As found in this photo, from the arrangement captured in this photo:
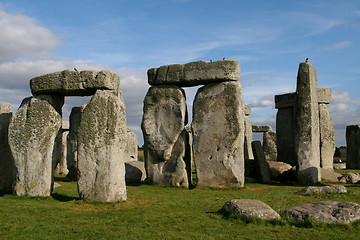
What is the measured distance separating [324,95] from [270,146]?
18.9ft

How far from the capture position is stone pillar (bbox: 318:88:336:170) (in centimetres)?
1814

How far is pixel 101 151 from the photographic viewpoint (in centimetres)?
913

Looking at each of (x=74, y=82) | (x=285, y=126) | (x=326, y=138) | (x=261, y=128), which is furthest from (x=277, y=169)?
(x=261, y=128)

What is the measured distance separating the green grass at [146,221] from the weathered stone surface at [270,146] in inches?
497

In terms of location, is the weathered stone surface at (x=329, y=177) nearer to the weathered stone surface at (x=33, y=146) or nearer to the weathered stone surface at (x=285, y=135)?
A: the weathered stone surface at (x=285, y=135)

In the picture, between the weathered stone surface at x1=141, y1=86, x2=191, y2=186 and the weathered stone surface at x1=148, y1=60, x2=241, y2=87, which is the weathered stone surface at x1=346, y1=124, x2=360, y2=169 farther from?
the weathered stone surface at x1=141, y1=86, x2=191, y2=186

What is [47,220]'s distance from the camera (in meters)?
7.56

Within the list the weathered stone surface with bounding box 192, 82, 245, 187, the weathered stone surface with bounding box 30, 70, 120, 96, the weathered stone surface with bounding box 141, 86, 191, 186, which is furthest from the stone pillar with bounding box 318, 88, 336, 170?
the weathered stone surface with bounding box 30, 70, 120, 96

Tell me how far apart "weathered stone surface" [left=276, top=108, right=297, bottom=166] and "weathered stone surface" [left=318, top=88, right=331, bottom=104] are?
1.65 m

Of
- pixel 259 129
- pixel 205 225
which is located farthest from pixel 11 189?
pixel 259 129

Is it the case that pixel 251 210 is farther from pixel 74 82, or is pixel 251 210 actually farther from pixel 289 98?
pixel 289 98

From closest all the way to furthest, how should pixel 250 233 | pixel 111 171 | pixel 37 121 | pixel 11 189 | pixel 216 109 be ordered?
1. pixel 250 233
2. pixel 111 171
3. pixel 37 121
4. pixel 11 189
5. pixel 216 109

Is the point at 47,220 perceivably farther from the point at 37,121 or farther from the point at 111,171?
the point at 37,121

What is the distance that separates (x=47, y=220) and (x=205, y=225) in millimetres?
3164
